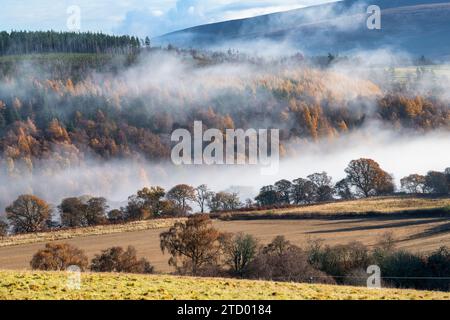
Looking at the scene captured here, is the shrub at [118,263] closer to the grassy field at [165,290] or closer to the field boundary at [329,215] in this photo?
the grassy field at [165,290]

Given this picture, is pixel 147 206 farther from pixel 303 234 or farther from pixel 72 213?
pixel 303 234

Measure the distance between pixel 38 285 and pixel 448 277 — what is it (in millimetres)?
29452

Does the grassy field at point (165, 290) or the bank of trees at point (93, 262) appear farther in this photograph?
the bank of trees at point (93, 262)

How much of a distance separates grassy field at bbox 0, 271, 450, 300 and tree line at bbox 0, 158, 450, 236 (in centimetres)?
6762

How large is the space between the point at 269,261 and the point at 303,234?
1263 inches

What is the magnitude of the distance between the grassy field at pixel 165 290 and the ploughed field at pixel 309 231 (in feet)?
95.9

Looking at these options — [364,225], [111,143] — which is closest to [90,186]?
[111,143]

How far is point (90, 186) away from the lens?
581 feet

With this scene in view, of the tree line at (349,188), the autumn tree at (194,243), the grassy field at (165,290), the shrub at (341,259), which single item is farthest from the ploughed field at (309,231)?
the grassy field at (165,290)

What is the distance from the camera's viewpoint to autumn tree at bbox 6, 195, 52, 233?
98000 millimetres

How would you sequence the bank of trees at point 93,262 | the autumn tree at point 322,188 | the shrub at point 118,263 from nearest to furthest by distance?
1. the shrub at point 118,263
2. the bank of trees at point 93,262
3. the autumn tree at point 322,188

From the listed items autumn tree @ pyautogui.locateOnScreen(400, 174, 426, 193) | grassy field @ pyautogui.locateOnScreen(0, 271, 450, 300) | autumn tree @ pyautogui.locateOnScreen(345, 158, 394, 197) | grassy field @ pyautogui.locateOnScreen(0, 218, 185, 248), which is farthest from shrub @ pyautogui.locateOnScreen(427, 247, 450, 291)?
autumn tree @ pyautogui.locateOnScreen(345, 158, 394, 197)

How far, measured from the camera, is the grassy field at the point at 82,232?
8106cm
